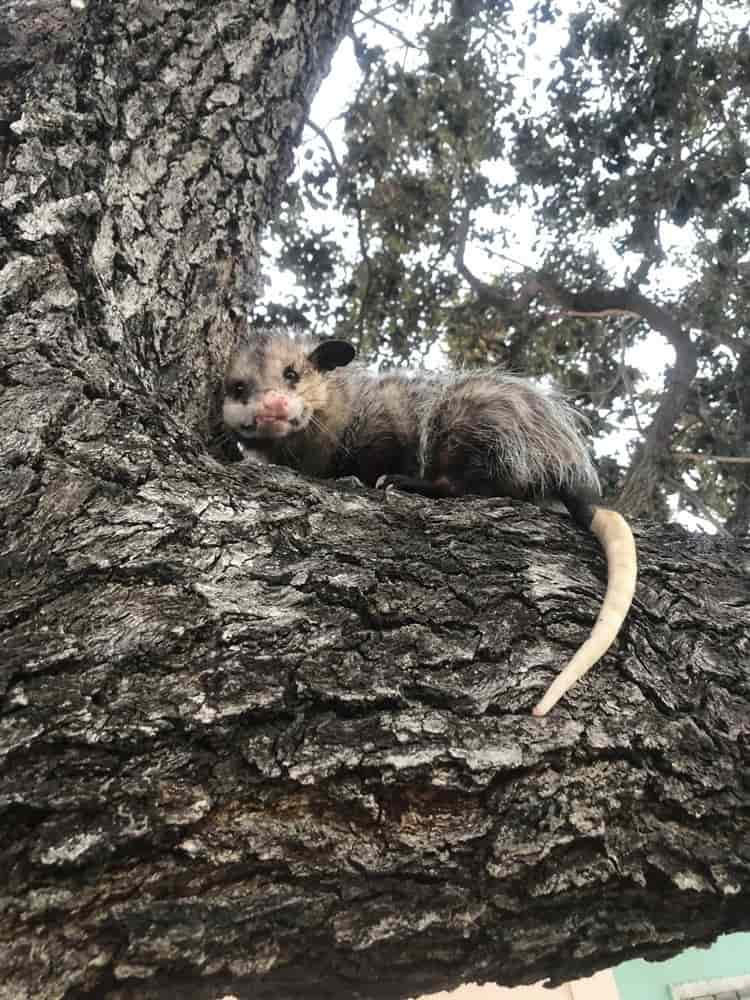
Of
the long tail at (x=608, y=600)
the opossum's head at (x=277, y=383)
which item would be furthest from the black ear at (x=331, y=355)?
the long tail at (x=608, y=600)

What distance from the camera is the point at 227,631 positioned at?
1184 mm

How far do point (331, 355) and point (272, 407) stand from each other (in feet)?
1.57

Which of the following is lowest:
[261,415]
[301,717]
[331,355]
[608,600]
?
[301,717]

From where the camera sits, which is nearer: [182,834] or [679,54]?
[182,834]

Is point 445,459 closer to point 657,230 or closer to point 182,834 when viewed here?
point 182,834

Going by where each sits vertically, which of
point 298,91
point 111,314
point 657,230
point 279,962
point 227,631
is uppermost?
point 657,230

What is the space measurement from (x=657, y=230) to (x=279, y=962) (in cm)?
417

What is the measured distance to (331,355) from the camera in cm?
279

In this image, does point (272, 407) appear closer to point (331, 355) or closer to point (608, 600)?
point (331, 355)

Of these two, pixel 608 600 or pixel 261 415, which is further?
pixel 261 415

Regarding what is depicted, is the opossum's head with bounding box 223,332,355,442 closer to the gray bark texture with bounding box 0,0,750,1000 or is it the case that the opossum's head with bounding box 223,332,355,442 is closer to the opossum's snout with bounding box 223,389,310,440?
the opossum's snout with bounding box 223,389,310,440

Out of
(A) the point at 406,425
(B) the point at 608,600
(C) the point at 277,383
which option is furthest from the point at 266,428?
(B) the point at 608,600

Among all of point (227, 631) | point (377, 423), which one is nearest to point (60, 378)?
point (227, 631)

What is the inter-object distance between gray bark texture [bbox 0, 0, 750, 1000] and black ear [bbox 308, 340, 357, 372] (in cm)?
119
